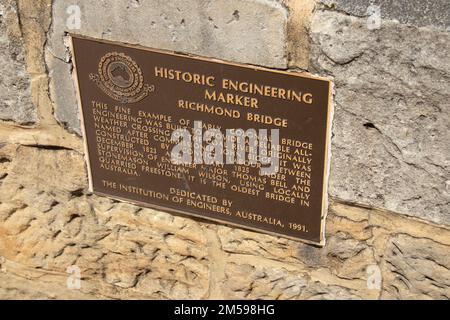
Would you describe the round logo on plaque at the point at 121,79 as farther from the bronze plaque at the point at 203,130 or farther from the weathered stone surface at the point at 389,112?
the weathered stone surface at the point at 389,112

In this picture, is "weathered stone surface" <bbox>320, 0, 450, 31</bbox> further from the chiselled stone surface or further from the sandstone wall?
the chiselled stone surface

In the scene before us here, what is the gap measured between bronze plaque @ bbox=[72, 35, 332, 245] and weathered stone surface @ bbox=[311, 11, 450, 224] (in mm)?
66

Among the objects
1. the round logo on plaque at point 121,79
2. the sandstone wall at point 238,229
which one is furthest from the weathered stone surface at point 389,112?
the round logo on plaque at point 121,79

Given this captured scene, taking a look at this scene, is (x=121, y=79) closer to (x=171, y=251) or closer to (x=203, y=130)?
(x=203, y=130)

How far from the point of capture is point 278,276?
2660mm

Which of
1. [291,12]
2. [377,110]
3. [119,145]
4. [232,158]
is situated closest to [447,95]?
[377,110]

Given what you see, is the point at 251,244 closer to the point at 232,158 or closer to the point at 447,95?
the point at 232,158

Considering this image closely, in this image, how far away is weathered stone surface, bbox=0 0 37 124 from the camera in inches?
98.5

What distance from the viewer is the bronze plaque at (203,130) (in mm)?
2291

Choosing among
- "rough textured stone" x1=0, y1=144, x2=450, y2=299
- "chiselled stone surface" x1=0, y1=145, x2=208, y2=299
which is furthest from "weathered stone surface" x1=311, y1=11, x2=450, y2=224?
"chiselled stone surface" x1=0, y1=145, x2=208, y2=299

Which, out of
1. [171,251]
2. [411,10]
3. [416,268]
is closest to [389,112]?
[411,10]

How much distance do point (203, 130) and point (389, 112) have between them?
58 centimetres

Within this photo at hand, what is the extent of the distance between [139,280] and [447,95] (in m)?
1.38

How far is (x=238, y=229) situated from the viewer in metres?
2.62
